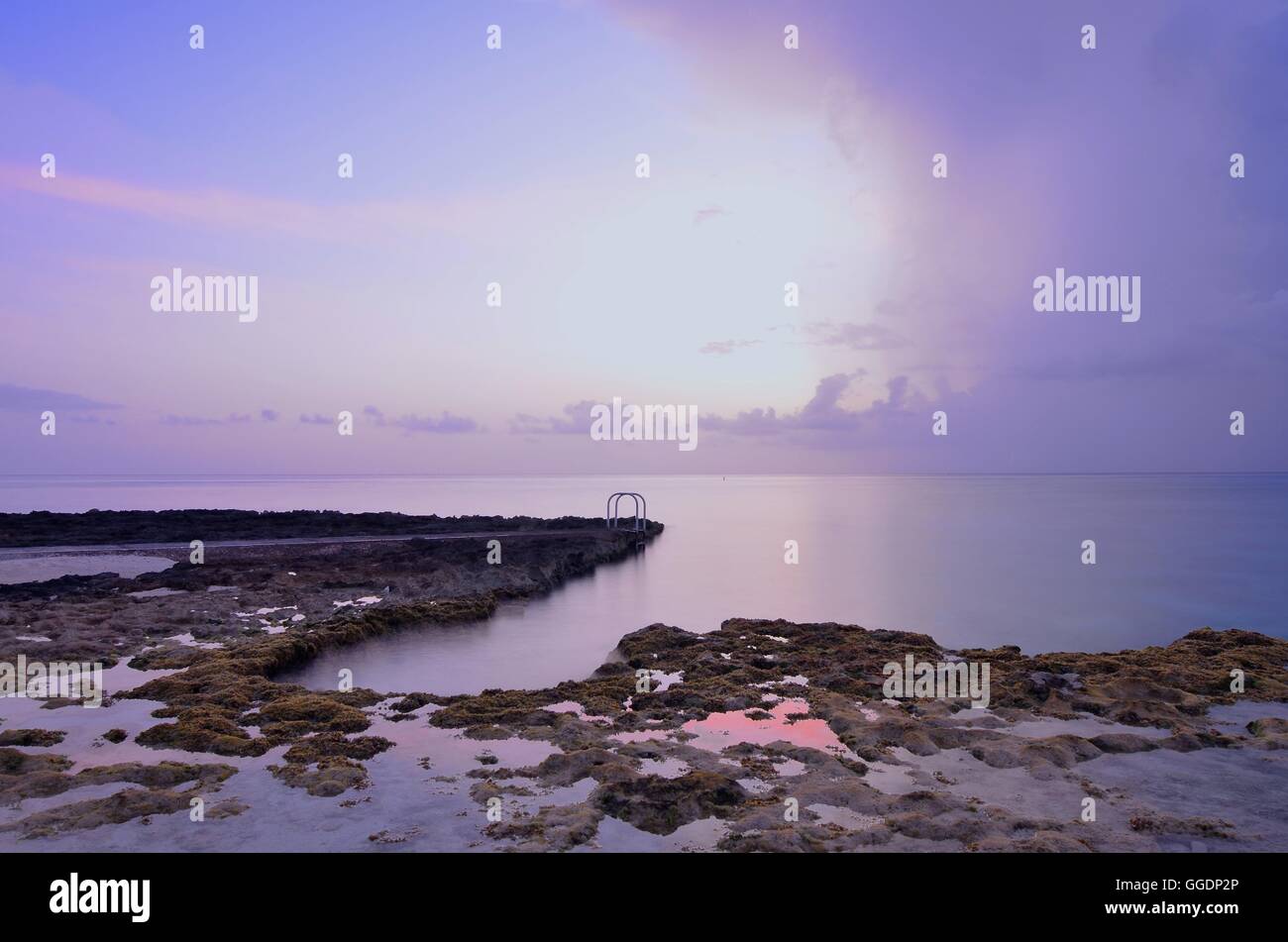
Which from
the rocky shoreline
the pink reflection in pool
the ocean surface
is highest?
the rocky shoreline

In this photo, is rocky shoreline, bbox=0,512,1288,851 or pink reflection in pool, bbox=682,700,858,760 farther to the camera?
pink reflection in pool, bbox=682,700,858,760

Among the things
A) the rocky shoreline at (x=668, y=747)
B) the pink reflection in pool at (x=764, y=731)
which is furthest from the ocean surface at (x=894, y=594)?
the pink reflection in pool at (x=764, y=731)

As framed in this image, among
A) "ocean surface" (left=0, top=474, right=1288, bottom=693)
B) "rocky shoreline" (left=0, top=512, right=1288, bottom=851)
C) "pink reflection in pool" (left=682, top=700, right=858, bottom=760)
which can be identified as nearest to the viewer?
"rocky shoreline" (left=0, top=512, right=1288, bottom=851)

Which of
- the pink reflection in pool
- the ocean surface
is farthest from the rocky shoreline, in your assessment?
the ocean surface

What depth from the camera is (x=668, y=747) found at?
439 inches

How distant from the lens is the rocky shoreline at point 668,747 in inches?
325

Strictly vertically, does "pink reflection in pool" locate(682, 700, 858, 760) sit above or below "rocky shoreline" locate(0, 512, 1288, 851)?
below

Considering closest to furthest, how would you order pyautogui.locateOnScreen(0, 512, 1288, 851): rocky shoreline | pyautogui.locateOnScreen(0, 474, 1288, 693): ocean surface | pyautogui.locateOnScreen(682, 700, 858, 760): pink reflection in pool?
pyautogui.locateOnScreen(0, 512, 1288, 851): rocky shoreline → pyautogui.locateOnScreen(682, 700, 858, 760): pink reflection in pool → pyautogui.locateOnScreen(0, 474, 1288, 693): ocean surface

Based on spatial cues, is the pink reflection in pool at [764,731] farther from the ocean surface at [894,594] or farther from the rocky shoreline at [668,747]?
the ocean surface at [894,594]

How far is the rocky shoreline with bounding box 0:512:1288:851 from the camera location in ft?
27.1

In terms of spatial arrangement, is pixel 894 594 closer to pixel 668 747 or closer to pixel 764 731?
pixel 764 731

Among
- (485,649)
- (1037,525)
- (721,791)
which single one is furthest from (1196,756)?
(1037,525)

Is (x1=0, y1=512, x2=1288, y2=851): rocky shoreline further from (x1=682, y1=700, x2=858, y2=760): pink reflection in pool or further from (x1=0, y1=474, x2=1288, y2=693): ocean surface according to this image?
(x1=0, y1=474, x2=1288, y2=693): ocean surface
